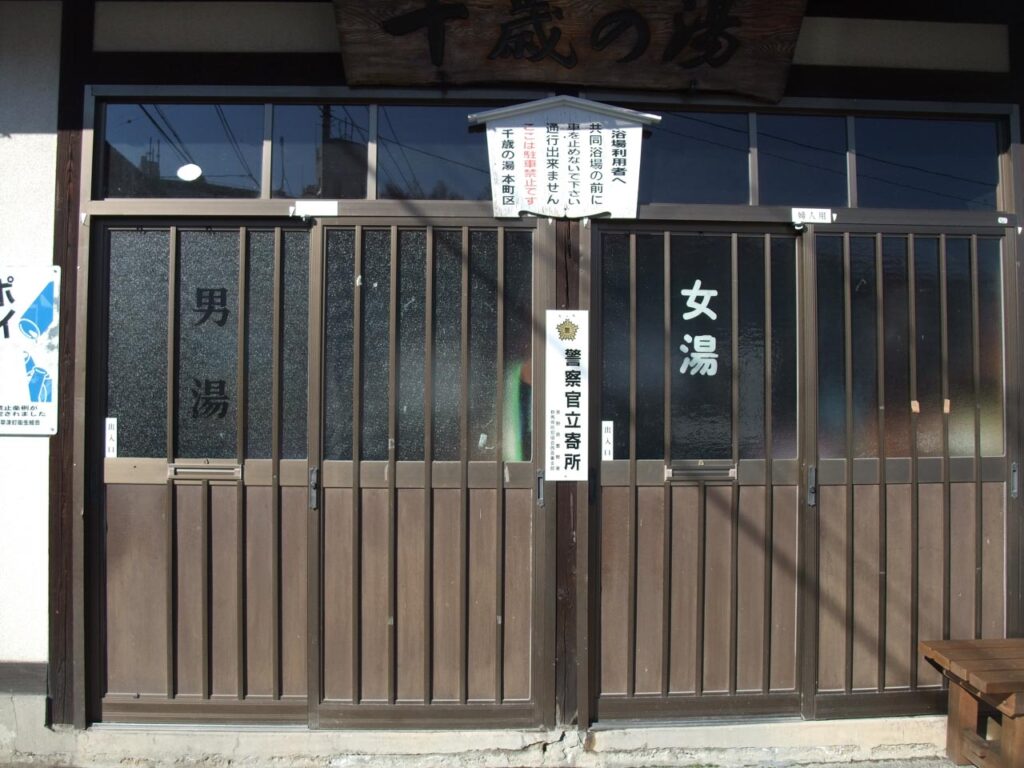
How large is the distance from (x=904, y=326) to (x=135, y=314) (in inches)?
171

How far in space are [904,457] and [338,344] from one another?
3256mm

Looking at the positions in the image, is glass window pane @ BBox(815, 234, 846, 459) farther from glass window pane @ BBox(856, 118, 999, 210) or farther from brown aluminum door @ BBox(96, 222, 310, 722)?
brown aluminum door @ BBox(96, 222, 310, 722)

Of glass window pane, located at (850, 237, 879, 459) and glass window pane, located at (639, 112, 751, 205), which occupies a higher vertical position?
glass window pane, located at (639, 112, 751, 205)

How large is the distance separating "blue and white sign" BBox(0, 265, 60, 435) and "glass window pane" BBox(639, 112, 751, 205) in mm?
3344

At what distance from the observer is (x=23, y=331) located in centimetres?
375

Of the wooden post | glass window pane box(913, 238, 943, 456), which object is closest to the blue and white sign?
glass window pane box(913, 238, 943, 456)

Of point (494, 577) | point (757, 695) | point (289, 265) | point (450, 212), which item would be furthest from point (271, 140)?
point (757, 695)

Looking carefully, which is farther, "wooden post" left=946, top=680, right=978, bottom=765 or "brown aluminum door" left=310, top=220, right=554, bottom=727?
"brown aluminum door" left=310, top=220, right=554, bottom=727

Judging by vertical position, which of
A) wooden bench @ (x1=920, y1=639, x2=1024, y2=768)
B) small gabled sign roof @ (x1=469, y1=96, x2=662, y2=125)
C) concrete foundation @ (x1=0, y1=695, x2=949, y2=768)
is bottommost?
concrete foundation @ (x1=0, y1=695, x2=949, y2=768)

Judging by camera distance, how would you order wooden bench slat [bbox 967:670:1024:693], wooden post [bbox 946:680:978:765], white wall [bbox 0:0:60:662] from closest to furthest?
wooden bench slat [bbox 967:670:1024:693] → wooden post [bbox 946:680:978:765] → white wall [bbox 0:0:60:662]

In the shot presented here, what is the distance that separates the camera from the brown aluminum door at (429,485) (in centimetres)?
373

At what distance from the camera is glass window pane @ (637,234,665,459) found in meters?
3.80

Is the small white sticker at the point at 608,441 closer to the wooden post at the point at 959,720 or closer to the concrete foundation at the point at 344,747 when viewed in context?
the concrete foundation at the point at 344,747

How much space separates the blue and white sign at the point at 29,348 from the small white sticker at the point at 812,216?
4.10 m
